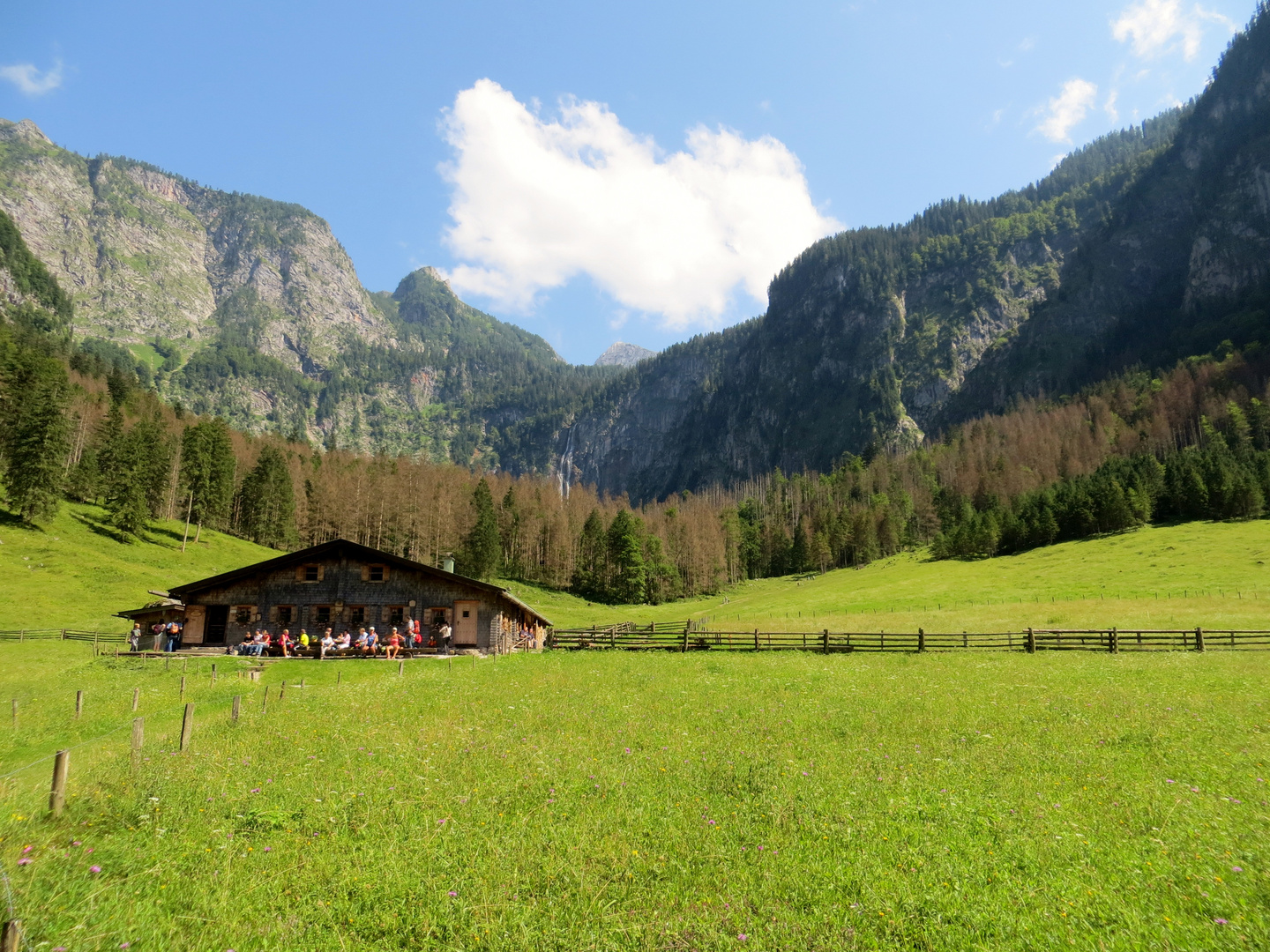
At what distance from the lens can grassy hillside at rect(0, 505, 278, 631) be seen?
4862 cm

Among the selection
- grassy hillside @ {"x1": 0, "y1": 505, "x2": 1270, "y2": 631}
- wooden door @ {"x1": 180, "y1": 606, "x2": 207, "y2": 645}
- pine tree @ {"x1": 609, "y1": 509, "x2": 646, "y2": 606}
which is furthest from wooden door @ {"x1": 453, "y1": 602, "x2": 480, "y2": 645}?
pine tree @ {"x1": 609, "y1": 509, "x2": 646, "y2": 606}

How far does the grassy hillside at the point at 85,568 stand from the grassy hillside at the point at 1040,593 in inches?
1642

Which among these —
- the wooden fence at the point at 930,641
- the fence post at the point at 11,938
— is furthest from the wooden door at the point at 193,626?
the fence post at the point at 11,938

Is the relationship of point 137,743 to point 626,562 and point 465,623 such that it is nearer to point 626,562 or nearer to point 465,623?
point 465,623

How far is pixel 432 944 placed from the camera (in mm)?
6461

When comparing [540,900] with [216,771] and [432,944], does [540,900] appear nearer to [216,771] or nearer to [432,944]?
[432,944]

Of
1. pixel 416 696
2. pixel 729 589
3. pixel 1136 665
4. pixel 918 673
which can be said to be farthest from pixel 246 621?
pixel 729 589

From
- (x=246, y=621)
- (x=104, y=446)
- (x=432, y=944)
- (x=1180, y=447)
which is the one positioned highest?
(x=1180, y=447)

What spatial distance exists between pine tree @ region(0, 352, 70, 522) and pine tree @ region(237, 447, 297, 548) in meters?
28.4

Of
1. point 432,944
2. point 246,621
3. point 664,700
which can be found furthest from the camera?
point 246,621

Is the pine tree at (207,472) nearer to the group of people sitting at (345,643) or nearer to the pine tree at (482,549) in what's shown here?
the pine tree at (482,549)

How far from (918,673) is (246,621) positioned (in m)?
39.8

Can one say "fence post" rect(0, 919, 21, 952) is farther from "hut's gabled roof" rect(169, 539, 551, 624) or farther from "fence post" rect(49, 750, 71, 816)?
"hut's gabled roof" rect(169, 539, 551, 624)

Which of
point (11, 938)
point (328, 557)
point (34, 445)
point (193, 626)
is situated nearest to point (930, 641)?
point (328, 557)
